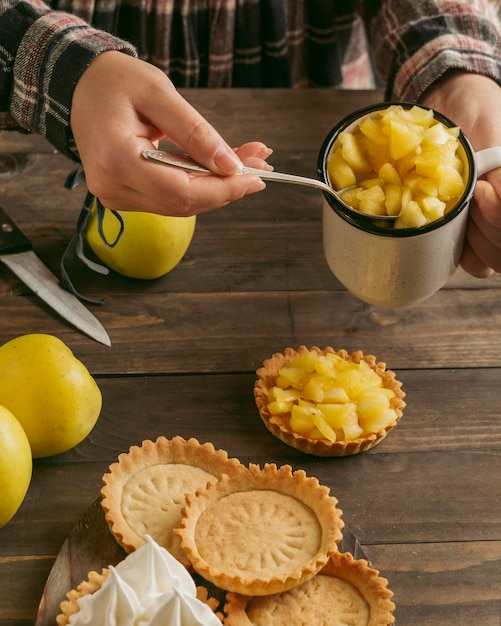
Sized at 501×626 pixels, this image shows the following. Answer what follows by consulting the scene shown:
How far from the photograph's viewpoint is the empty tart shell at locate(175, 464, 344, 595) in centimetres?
106

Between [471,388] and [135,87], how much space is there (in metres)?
0.69

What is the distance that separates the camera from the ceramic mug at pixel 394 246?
114cm

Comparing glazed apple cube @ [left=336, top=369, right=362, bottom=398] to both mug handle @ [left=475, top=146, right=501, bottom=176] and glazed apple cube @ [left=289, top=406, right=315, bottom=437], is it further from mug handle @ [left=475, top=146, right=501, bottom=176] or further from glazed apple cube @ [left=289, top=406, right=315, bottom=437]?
mug handle @ [left=475, top=146, right=501, bottom=176]

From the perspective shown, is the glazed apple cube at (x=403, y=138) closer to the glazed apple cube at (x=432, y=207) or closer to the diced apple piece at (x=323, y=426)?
the glazed apple cube at (x=432, y=207)

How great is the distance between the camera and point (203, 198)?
3.73 feet

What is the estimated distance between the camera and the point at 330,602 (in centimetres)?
107

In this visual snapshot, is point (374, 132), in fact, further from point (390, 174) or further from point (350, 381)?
point (350, 381)

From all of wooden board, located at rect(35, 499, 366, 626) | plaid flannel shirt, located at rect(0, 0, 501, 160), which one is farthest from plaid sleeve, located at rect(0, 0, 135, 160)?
wooden board, located at rect(35, 499, 366, 626)

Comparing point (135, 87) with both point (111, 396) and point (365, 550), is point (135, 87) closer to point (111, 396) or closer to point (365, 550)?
point (111, 396)

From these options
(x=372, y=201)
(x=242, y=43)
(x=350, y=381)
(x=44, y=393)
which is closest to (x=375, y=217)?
(x=372, y=201)

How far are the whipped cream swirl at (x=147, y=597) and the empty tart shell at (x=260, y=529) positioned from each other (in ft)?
0.17

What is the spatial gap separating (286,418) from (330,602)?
30 centimetres

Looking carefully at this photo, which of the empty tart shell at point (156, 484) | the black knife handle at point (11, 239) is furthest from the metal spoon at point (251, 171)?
the black knife handle at point (11, 239)

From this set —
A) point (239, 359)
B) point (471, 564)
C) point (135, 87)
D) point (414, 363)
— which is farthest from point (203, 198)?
point (471, 564)
